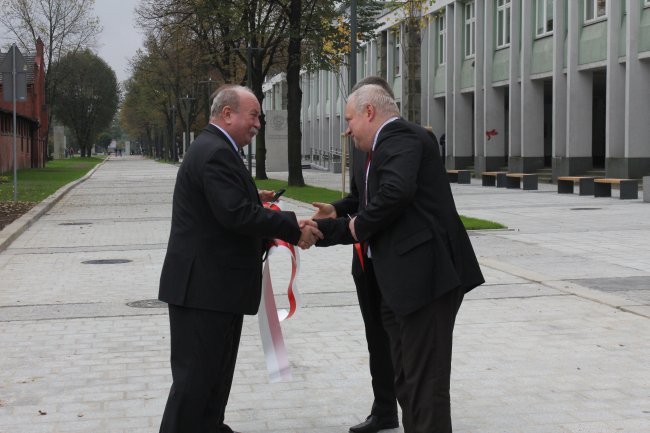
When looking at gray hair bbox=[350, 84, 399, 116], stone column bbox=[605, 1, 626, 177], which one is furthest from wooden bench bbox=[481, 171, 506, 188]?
gray hair bbox=[350, 84, 399, 116]

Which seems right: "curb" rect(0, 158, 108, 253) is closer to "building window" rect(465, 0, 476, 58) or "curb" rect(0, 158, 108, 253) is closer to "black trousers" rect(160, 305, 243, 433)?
"black trousers" rect(160, 305, 243, 433)

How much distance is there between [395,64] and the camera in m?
58.9

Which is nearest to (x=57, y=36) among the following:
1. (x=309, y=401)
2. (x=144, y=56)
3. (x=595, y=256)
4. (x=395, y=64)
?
(x=144, y=56)

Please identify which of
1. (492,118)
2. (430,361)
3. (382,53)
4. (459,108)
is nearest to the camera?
(430,361)

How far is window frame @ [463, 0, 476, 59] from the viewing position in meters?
47.6

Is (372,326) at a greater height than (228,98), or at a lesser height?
lesser

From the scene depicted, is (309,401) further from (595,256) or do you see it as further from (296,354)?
(595,256)

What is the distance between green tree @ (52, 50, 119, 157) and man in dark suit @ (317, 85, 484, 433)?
362 feet

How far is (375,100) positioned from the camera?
15.2 feet

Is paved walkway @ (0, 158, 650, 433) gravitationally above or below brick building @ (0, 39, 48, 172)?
below

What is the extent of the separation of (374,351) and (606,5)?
3161cm

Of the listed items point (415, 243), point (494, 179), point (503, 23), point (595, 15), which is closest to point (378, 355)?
point (415, 243)

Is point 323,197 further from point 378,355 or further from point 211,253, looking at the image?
point 211,253

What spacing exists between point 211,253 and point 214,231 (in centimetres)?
10
